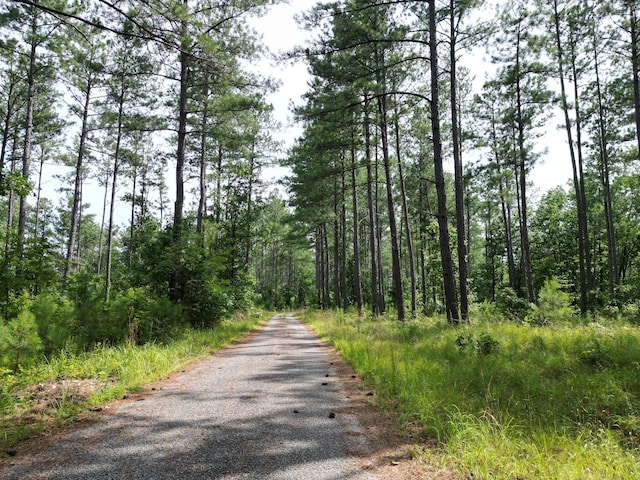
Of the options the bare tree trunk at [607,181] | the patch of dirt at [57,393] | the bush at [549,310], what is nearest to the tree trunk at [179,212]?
the patch of dirt at [57,393]

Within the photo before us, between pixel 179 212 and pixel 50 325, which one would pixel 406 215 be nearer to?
pixel 179 212

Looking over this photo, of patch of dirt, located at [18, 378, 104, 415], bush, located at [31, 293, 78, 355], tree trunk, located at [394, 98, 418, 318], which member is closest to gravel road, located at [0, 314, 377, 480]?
patch of dirt, located at [18, 378, 104, 415]

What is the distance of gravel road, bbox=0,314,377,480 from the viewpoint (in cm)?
278

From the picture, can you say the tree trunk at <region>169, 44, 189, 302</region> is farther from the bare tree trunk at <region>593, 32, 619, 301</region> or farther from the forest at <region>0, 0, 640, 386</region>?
the bare tree trunk at <region>593, 32, 619, 301</region>

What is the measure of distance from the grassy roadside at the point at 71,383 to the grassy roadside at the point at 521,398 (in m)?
3.63

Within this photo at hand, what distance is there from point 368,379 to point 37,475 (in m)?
4.43

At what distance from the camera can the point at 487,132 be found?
69.2 ft

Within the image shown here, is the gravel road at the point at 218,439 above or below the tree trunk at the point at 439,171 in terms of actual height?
below

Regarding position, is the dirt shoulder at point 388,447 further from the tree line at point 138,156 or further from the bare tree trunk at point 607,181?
the bare tree trunk at point 607,181

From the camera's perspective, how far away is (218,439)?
339 cm

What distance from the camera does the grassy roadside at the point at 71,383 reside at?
391cm

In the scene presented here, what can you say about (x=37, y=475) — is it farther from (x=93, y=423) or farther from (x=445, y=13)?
(x=445, y=13)

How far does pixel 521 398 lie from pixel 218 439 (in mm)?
3862

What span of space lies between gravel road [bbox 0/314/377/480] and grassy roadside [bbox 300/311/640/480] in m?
0.85
